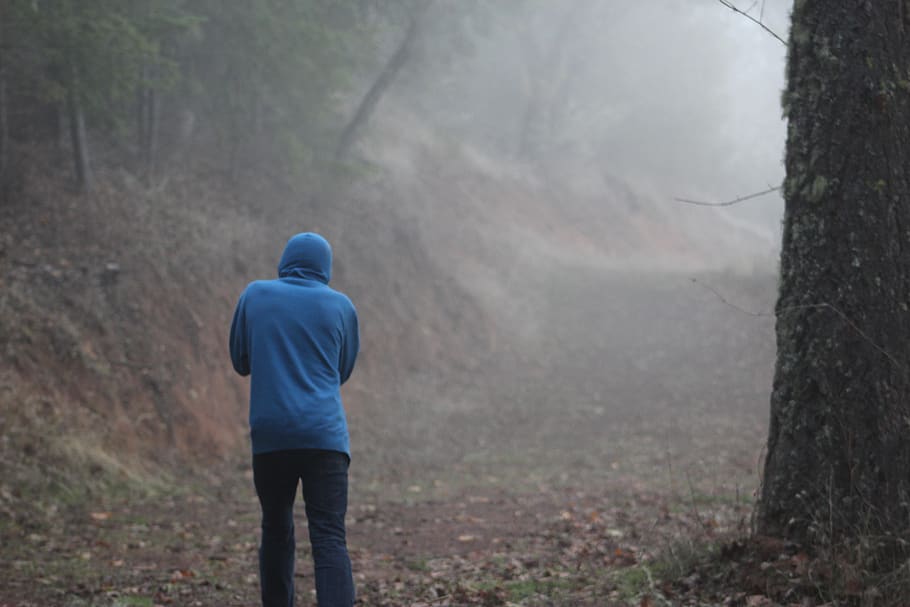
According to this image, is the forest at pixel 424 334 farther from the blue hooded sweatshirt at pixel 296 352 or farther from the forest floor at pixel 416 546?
the blue hooded sweatshirt at pixel 296 352

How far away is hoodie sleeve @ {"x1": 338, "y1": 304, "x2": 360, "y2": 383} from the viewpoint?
15.2 ft

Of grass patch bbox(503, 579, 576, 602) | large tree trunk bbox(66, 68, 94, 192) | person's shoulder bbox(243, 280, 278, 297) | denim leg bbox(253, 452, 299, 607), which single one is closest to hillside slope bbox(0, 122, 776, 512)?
large tree trunk bbox(66, 68, 94, 192)

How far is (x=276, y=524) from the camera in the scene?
4453mm

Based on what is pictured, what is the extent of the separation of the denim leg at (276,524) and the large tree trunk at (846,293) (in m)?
2.71

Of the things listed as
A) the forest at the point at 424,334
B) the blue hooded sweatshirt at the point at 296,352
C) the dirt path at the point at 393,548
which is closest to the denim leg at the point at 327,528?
the blue hooded sweatshirt at the point at 296,352

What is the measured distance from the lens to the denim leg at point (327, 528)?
168 inches

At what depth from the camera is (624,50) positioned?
47.4m

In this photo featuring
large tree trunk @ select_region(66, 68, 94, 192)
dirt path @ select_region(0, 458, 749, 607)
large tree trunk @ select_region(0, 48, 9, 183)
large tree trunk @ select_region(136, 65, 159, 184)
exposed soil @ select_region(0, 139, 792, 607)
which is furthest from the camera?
large tree trunk @ select_region(136, 65, 159, 184)

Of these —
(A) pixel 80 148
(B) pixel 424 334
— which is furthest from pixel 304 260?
(B) pixel 424 334

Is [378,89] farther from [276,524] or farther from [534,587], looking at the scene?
[276,524]

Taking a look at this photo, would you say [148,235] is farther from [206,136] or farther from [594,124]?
[594,124]

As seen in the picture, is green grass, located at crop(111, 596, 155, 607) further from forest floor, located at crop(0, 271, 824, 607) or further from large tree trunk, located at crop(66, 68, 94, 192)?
large tree trunk, located at crop(66, 68, 94, 192)

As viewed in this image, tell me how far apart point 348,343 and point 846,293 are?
109 inches

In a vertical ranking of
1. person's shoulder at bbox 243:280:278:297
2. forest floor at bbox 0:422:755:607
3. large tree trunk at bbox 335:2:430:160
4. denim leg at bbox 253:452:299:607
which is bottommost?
forest floor at bbox 0:422:755:607
